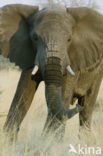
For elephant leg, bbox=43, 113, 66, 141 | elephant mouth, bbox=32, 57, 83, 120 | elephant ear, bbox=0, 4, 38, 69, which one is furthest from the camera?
elephant ear, bbox=0, 4, 38, 69

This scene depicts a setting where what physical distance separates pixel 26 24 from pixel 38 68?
0.83 meters

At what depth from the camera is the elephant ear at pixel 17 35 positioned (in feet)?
19.6

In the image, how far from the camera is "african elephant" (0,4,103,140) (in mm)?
5398

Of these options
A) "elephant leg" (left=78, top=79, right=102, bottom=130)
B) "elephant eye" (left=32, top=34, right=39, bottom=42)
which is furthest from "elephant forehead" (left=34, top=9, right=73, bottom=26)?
"elephant leg" (left=78, top=79, right=102, bottom=130)

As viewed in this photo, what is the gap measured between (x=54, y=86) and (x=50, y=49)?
382 mm

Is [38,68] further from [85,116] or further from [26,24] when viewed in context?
[85,116]

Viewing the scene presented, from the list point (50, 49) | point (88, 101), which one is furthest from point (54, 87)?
point (88, 101)

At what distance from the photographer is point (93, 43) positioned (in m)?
6.20

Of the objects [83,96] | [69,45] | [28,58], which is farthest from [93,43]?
[83,96]

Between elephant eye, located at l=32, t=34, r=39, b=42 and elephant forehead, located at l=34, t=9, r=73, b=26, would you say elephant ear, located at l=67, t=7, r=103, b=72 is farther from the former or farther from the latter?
elephant eye, located at l=32, t=34, r=39, b=42

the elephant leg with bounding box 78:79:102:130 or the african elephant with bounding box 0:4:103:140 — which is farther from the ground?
the african elephant with bounding box 0:4:103:140

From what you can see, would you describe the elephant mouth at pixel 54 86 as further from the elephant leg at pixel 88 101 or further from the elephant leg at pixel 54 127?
the elephant leg at pixel 88 101

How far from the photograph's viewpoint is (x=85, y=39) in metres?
6.16

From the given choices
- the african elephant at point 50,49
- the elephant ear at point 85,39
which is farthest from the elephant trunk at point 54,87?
the elephant ear at point 85,39
